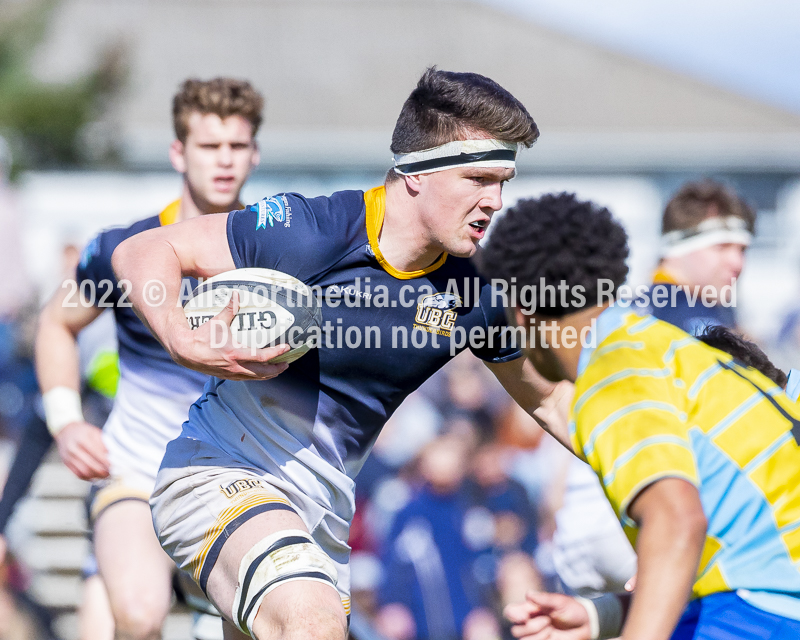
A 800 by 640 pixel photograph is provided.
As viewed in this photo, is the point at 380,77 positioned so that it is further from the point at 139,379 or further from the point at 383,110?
the point at 139,379

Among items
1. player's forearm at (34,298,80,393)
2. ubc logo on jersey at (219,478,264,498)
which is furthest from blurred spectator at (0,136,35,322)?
ubc logo on jersey at (219,478,264,498)

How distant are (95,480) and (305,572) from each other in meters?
2.08

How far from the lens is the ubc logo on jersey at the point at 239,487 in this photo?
3465mm

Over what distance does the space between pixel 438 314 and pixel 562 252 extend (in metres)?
1.03

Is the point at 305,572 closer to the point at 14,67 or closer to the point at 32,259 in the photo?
the point at 32,259

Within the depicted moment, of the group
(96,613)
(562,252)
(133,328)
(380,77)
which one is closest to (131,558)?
(96,613)

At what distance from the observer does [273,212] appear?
367cm

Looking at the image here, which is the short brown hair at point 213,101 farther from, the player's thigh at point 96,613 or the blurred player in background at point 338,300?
the player's thigh at point 96,613

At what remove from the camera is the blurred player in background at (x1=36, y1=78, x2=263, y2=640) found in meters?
4.62

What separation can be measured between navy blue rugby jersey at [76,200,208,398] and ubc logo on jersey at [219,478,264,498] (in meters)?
1.34

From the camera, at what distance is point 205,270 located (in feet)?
11.9

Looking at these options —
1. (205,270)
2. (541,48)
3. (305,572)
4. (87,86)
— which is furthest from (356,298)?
(541,48)

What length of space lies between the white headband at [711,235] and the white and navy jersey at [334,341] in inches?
94.0

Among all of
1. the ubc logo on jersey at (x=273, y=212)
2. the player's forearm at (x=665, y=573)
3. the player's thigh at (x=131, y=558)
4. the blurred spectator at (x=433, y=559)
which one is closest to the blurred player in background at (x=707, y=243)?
the ubc logo on jersey at (x=273, y=212)
